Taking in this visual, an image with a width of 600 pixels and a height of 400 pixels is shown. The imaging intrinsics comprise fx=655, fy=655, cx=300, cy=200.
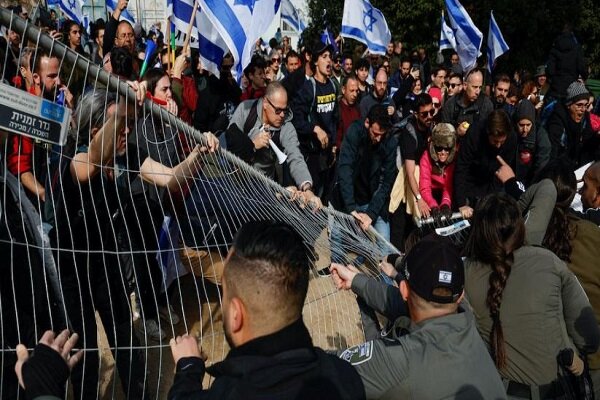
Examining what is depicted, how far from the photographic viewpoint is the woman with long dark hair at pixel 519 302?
2.80m

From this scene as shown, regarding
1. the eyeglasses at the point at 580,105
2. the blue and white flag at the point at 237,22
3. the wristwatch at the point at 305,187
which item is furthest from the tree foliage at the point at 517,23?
the wristwatch at the point at 305,187

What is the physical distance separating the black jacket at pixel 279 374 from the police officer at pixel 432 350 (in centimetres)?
22

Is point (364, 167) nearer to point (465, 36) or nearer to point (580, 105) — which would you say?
point (580, 105)

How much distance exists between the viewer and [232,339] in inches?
70.2

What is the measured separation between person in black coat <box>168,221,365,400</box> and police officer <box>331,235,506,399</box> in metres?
0.21

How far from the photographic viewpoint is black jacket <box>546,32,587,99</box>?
12.1m

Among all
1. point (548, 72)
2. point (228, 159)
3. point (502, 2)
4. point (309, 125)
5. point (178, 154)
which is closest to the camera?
point (228, 159)

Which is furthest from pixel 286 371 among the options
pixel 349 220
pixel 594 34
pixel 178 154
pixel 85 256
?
pixel 594 34

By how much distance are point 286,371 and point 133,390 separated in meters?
2.44

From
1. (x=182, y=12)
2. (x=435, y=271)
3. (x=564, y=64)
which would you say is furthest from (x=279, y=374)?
(x=564, y=64)

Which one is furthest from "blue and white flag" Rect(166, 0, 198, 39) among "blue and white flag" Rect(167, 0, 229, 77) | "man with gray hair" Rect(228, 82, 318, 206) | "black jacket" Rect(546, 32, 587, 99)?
"black jacket" Rect(546, 32, 587, 99)

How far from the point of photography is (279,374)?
5.28 ft

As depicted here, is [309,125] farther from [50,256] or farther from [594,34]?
[594,34]

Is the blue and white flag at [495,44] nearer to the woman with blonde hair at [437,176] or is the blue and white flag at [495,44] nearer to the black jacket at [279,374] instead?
the woman with blonde hair at [437,176]
